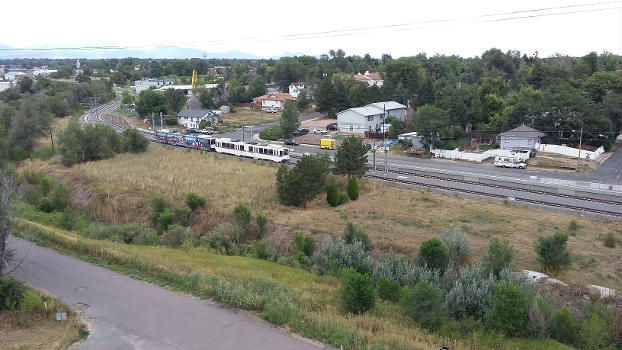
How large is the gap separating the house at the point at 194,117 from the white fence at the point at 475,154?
102 ft

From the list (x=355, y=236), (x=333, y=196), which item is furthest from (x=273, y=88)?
(x=355, y=236)

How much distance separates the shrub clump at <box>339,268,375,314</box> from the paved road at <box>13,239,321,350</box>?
7.44 feet

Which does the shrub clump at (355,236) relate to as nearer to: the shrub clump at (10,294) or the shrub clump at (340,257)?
the shrub clump at (340,257)

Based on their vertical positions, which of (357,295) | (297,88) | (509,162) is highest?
(297,88)

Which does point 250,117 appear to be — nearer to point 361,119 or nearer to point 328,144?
point 361,119

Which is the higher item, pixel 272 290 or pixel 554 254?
pixel 554 254

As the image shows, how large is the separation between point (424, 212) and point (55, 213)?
19.8 metres

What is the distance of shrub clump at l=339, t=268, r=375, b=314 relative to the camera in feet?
41.7

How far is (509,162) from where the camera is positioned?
36906 mm

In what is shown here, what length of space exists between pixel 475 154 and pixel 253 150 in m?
18.6

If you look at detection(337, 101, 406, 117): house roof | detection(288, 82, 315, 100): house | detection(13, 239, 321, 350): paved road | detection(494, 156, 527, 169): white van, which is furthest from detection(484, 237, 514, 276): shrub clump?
detection(288, 82, 315, 100): house

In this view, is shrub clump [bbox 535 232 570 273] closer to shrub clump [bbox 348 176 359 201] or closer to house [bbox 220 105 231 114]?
shrub clump [bbox 348 176 359 201]

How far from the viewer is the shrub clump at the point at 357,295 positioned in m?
12.7

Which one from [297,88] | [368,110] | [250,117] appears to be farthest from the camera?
[297,88]
